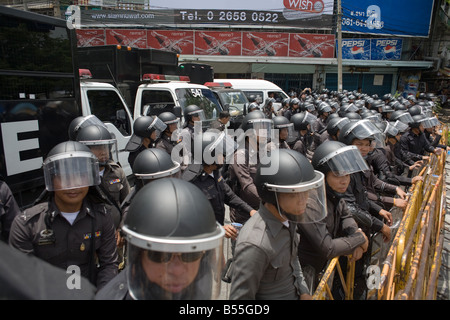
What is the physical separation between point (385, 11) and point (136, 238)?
27207 millimetres

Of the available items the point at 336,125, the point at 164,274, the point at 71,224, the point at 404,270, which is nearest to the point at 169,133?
the point at 336,125

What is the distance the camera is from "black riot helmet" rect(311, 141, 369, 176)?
2.82 m

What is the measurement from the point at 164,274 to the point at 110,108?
5645 mm

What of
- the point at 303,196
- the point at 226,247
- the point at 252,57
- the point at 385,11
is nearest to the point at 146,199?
the point at 303,196

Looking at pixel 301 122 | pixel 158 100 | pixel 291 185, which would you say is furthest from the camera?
pixel 158 100

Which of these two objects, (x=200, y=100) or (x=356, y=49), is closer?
(x=200, y=100)

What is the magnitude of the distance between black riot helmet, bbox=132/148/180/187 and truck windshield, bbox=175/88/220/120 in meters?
4.29

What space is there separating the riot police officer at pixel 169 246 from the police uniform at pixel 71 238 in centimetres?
77

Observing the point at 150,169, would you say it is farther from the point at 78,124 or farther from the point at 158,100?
the point at 158,100

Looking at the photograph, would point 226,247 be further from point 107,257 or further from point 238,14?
point 238,14

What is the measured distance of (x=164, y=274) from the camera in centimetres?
140

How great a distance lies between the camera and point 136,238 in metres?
1.37

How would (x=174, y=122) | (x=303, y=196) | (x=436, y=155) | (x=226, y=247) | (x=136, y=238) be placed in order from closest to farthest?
(x=136, y=238), (x=303, y=196), (x=226, y=247), (x=174, y=122), (x=436, y=155)

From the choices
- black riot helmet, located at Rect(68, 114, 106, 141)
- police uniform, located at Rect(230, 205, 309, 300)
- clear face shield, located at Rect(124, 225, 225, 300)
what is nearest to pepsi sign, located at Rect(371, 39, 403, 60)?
black riot helmet, located at Rect(68, 114, 106, 141)
